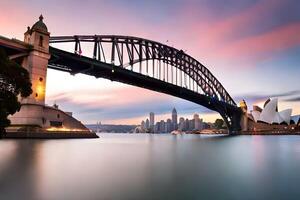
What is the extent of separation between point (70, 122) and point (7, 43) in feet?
50.8

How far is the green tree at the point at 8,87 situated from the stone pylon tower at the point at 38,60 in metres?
27.8

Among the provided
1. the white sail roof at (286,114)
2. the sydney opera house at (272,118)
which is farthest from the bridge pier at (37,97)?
the white sail roof at (286,114)

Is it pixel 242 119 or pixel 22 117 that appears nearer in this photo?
pixel 22 117

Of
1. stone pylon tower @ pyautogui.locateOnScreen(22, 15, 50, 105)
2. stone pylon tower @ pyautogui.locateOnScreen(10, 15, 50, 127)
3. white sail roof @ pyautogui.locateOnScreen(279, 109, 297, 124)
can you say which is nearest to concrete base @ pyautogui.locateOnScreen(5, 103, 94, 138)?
stone pylon tower @ pyautogui.locateOnScreen(10, 15, 50, 127)

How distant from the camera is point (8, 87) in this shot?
52.7 feet

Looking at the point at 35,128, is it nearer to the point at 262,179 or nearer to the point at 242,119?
the point at 262,179

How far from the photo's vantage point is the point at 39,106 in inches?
1718

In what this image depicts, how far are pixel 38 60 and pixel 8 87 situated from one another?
30335 mm

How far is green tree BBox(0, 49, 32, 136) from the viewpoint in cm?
1484

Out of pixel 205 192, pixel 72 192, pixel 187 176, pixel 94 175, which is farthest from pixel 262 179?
pixel 72 192

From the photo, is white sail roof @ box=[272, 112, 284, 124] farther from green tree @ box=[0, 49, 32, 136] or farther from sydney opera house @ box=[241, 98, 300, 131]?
green tree @ box=[0, 49, 32, 136]

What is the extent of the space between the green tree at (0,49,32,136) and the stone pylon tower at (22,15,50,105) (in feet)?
91.1

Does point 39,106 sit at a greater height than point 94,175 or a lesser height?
greater

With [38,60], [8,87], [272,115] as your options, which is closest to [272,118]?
[272,115]
